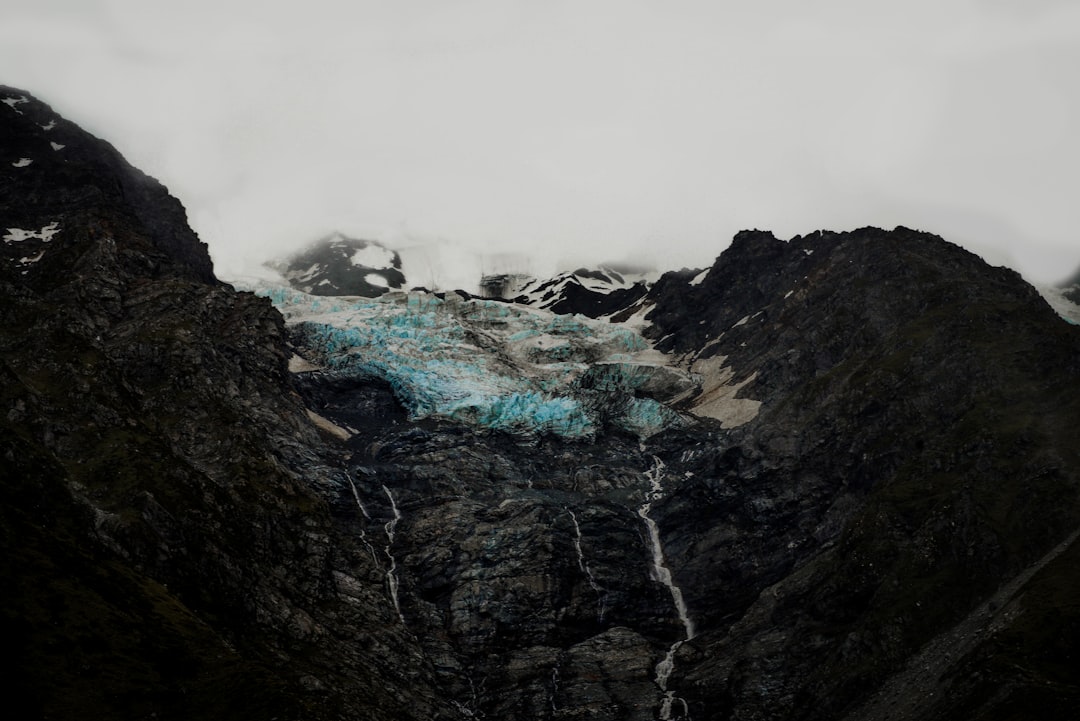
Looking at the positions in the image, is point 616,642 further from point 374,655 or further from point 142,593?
point 142,593

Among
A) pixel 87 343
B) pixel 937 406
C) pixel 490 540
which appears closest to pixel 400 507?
pixel 490 540

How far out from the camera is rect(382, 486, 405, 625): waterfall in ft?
509

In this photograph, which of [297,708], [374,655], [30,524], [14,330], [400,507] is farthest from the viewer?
[400,507]

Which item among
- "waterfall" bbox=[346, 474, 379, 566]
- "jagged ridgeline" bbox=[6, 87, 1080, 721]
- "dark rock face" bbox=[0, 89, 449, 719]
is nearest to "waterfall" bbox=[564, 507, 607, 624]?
"jagged ridgeline" bbox=[6, 87, 1080, 721]

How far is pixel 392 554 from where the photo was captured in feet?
557

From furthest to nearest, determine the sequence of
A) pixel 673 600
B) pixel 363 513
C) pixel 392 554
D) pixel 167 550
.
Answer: pixel 363 513 → pixel 392 554 → pixel 673 600 → pixel 167 550

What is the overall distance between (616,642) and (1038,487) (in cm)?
6897

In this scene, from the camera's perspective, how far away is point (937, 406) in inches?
6949

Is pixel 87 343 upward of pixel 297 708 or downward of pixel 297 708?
upward

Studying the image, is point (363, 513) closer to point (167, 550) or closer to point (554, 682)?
point (554, 682)

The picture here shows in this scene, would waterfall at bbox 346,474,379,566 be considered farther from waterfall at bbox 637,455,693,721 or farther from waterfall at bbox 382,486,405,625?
waterfall at bbox 637,455,693,721

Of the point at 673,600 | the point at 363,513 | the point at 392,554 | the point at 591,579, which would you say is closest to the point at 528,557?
the point at 591,579

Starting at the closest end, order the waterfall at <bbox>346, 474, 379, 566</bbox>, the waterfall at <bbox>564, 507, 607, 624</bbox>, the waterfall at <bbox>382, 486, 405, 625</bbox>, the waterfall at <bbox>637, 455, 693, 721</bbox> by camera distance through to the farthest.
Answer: the waterfall at <bbox>637, 455, 693, 721</bbox> < the waterfall at <bbox>382, 486, 405, 625</bbox> < the waterfall at <bbox>564, 507, 607, 624</bbox> < the waterfall at <bbox>346, 474, 379, 566</bbox>

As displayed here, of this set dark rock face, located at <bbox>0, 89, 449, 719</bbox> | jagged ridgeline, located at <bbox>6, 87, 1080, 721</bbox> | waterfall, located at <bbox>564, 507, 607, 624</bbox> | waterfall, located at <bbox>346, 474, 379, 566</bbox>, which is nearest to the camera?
dark rock face, located at <bbox>0, 89, 449, 719</bbox>
